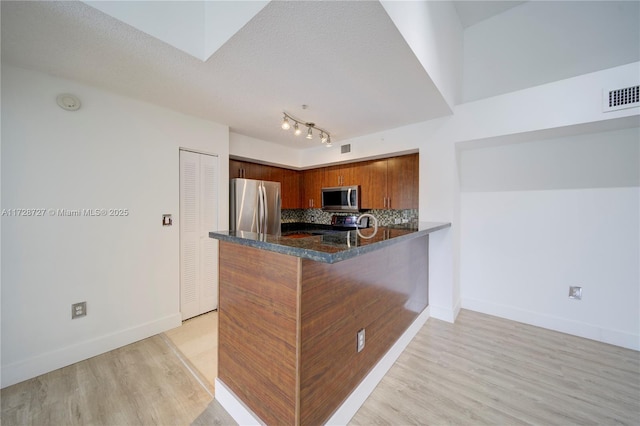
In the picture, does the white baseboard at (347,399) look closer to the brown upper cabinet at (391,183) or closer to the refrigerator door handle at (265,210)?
the brown upper cabinet at (391,183)

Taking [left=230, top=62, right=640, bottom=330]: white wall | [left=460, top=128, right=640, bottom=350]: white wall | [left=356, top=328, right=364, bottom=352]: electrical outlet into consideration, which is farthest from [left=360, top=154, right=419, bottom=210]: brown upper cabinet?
[left=356, top=328, right=364, bottom=352]: electrical outlet

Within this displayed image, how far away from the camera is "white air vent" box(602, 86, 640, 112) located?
6.21 feet

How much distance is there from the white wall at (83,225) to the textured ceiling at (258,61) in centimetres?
28

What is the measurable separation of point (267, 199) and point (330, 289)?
99.3 inches

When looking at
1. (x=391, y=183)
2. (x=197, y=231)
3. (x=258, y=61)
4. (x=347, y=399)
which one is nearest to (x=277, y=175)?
(x=197, y=231)

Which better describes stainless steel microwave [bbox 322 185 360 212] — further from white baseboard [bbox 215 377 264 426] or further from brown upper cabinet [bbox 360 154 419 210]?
white baseboard [bbox 215 377 264 426]

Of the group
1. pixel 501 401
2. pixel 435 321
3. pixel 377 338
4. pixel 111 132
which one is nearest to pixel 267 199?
pixel 111 132

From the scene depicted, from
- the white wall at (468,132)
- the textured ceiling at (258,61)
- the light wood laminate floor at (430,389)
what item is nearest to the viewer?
the textured ceiling at (258,61)

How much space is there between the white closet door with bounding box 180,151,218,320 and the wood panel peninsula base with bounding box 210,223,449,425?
1456 millimetres

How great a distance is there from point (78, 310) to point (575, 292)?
4831 mm

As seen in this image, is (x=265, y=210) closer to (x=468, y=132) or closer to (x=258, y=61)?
(x=258, y=61)

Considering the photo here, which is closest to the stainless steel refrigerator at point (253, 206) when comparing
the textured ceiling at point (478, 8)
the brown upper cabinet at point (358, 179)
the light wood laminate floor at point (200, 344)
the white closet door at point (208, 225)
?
the white closet door at point (208, 225)

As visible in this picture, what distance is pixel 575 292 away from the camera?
250 cm

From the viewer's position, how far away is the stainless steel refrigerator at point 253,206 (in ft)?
10.9
